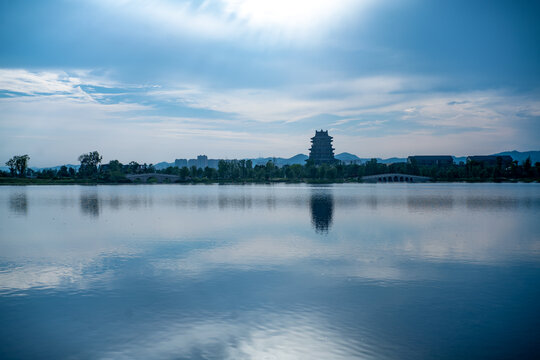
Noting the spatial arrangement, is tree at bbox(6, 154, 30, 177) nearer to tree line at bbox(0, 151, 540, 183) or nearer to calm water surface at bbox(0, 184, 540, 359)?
tree line at bbox(0, 151, 540, 183)

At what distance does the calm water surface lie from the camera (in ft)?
32.2

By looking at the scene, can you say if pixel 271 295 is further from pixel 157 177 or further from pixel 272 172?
pixel 157 177

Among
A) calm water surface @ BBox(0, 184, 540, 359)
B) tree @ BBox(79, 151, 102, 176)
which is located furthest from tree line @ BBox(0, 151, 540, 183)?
calm water surface @ BBox(0, 184, 540, 359)

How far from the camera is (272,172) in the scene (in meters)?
175

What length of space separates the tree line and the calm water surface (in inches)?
5598

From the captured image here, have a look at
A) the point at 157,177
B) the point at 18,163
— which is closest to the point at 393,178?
the point at 157,177

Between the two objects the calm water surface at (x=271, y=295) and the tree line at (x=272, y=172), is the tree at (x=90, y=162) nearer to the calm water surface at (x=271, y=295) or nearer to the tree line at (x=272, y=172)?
the tree line at (x=272, y=172)

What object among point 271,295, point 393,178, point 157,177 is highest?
point 157,177

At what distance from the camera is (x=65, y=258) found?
63.0 ft

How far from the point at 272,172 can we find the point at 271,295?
161 metres

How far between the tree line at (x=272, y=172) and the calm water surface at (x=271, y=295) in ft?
466

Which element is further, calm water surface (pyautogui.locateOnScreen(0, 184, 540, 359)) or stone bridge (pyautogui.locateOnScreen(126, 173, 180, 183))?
stone bridge (pyautogui.locateOnScreen(126, 173, 180, 183))

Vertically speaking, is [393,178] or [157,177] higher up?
[157,177]

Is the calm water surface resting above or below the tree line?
below
